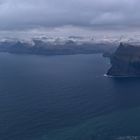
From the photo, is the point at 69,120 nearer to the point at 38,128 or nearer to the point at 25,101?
the point at 38,128

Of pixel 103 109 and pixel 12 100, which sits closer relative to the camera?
pixel 103 109

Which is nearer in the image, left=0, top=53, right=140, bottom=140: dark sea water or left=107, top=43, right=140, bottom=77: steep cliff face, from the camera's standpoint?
left=0, top=53, right=140, bottom=140: dark sea water

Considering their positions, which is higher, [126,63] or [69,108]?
[126,63]

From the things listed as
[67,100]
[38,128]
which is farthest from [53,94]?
[38,128]

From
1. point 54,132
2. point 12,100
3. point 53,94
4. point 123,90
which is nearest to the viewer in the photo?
point 54,132

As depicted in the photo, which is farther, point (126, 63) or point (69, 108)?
point (126, 63)
